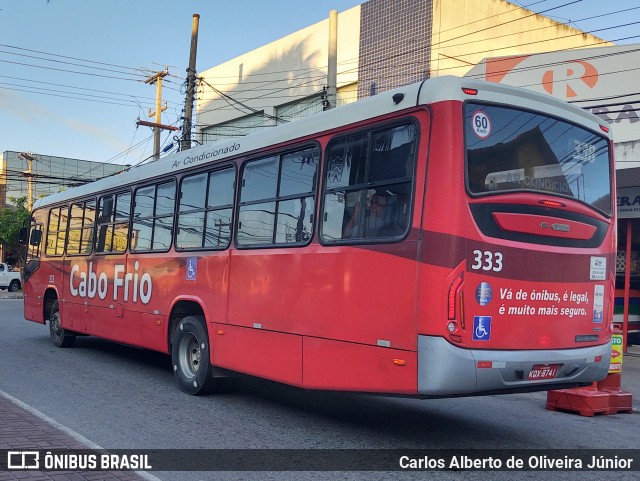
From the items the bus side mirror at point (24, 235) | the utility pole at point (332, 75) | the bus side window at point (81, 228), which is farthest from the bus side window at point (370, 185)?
the bus side mirror at point (24, 235)

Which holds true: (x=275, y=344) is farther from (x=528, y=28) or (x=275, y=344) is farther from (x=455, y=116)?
(x=528, y=28)

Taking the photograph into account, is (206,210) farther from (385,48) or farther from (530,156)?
(385,48)

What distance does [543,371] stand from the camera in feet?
19.5

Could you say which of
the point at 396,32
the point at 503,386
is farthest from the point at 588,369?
the point at 396,32

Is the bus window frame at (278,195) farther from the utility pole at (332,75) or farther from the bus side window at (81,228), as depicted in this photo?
the utility pole at (332,75)

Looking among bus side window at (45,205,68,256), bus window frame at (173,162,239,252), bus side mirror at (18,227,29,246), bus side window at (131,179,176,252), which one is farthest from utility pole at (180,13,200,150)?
bus window frame at (173,162,239,252)

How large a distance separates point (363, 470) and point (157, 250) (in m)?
5.36

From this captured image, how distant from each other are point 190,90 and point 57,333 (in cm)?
1015

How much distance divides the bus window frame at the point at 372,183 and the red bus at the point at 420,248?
0.02m

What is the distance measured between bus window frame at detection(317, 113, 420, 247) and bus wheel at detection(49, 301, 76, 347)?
852 centimetres

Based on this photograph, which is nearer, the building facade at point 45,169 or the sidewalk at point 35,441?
A: the sidewalk at point 35,441

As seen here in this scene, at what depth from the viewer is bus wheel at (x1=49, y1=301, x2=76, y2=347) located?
1330 cm

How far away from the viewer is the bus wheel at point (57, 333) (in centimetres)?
1330

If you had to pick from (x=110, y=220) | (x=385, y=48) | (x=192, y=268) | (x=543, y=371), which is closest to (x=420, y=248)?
(x=543, y=371)
